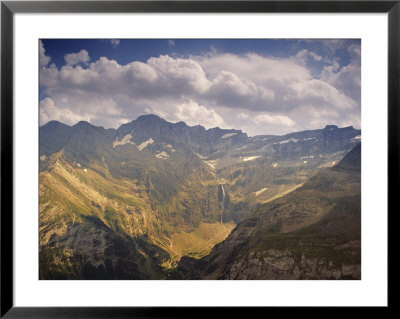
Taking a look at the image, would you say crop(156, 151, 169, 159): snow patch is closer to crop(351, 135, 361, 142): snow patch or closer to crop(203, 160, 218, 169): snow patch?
crop(203, 160, 218, 169): snow patch

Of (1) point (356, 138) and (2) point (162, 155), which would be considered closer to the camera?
(1) point (356, 138)

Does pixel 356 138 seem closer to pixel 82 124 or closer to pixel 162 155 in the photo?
pixel 162 155

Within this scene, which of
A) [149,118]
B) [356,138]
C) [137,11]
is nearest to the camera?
[137,11]

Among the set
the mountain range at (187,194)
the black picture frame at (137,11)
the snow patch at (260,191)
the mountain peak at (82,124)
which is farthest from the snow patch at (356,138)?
the mountain peak at (82,124)

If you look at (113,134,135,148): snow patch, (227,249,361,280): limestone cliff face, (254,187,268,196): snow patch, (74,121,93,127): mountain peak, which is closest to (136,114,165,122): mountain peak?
(113,134,135,148): snow patch

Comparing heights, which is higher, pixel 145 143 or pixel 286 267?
pixel 145 143

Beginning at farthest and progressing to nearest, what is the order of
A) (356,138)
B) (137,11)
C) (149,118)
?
1. (149,118)
2. (356,138)
3. (137,11)

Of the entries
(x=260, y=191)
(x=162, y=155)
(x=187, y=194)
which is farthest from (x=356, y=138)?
(x=162, y=155)

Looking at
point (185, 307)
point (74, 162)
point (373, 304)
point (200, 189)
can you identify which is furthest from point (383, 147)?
point (74, 162)
